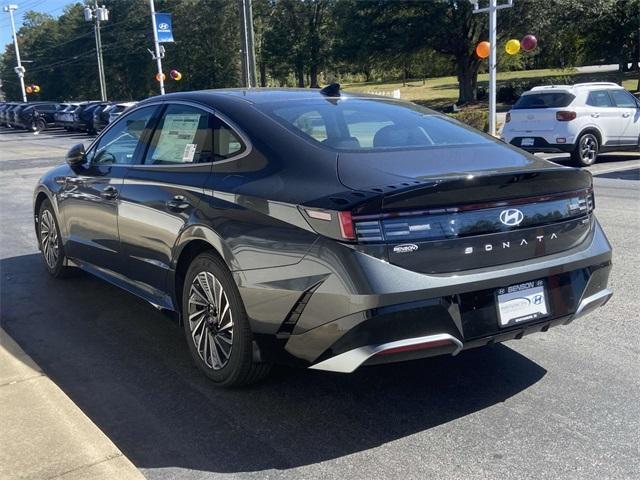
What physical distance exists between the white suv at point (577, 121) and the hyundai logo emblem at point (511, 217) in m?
11.5

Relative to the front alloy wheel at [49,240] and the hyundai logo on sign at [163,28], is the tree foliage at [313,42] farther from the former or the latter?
the front alloy wheel at [49,240]

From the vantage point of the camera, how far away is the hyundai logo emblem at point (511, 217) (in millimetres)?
3416

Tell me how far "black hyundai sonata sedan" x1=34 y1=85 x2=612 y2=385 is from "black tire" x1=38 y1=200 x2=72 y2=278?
191 centimetres

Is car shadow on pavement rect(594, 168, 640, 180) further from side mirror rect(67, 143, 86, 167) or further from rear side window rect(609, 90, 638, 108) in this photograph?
side mirror rect(67, 143, 86, 167)

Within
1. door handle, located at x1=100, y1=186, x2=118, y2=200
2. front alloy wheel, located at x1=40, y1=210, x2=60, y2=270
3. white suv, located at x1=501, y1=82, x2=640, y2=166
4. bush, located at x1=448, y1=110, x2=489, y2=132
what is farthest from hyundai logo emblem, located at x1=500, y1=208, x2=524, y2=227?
bush, located at x1=448, y1=110, x2=489, y2=132

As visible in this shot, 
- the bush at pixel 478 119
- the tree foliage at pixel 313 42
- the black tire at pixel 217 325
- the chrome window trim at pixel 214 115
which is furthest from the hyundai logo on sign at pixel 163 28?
the black tire at pixel 217 325

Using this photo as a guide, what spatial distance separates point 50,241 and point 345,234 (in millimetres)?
4292

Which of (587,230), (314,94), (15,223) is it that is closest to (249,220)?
(314,94)

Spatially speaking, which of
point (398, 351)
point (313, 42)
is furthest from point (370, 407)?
point (313, 42)

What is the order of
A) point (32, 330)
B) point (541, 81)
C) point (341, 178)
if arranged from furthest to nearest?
1. point (541, 81)
2. point (32, 330)
3. point (341, 178)

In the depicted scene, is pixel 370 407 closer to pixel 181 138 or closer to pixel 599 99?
pixel 181 138

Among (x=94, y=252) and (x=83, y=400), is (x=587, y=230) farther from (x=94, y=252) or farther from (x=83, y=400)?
(x=94, y=252)

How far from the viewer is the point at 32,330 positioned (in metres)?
5.21

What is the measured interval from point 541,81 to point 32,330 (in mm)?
36679
